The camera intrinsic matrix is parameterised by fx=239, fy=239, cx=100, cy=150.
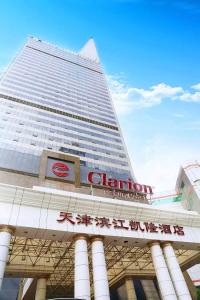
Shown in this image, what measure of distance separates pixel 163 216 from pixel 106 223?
5.75 meters

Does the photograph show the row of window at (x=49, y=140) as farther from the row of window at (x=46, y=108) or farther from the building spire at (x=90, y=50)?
the building spire at (x=90, y=50)

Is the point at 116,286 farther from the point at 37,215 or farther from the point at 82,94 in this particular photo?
the point at 82,94

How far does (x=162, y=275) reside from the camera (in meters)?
18.0

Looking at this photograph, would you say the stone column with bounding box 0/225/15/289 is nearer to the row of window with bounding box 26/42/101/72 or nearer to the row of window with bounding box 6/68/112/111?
the row of window with bounding box 6/68/112/111

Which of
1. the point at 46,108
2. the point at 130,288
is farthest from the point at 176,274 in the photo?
the point at 46,108

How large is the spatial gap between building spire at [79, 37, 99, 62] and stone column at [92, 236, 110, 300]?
114625 millimetres

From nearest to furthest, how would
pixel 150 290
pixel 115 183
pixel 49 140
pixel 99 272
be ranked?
pixel 99 272 < pixel 115 183 < pixel 150 290 < pixel 49 140

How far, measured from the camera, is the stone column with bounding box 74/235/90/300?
14966mm

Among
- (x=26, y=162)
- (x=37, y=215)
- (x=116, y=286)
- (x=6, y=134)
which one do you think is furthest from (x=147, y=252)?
(x=6, y=134)

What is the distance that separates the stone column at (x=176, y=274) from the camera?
17.5 metres

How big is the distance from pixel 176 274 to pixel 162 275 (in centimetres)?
130

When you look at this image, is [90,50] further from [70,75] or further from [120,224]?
[120,224]

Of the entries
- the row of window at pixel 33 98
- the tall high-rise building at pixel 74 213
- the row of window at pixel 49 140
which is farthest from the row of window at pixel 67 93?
the row of window at pixel 49 140

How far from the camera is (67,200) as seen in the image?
18.0m
